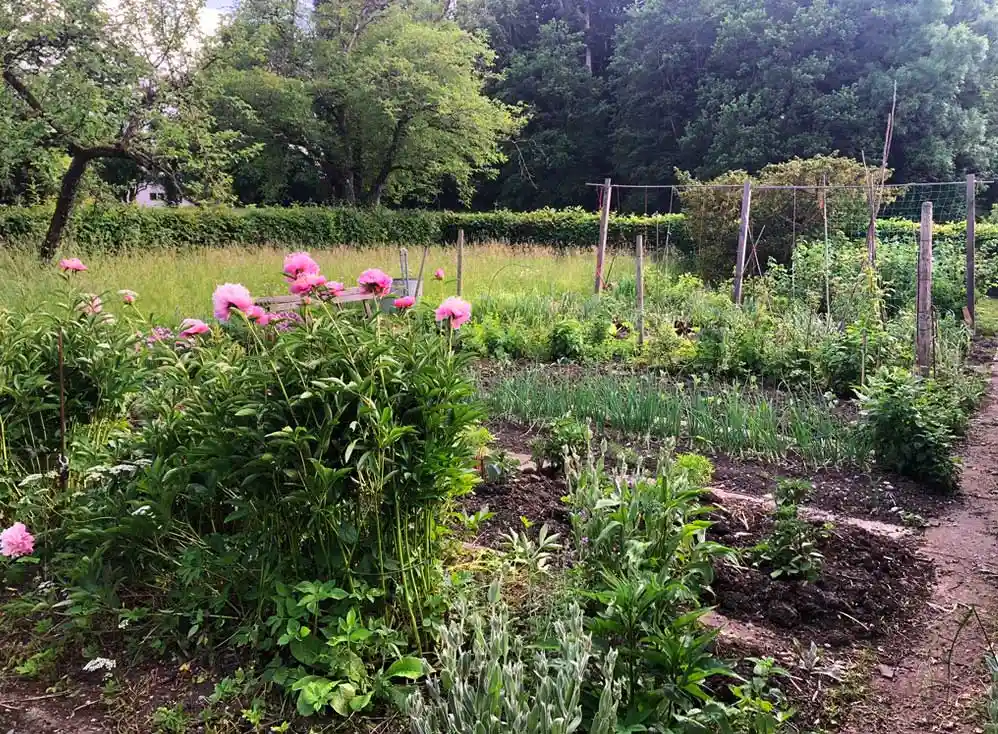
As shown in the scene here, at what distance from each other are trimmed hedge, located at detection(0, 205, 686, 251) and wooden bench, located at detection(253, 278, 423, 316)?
5.52m

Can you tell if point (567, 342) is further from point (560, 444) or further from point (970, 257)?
point (970, 257)

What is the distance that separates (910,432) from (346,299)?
4314mm

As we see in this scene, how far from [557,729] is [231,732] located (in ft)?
2.89

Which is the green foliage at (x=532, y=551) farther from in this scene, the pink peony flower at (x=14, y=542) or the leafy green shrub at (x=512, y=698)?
the pink peony flower at (x=14, y=542)

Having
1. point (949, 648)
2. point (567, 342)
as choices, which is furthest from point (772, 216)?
point (949, 648)

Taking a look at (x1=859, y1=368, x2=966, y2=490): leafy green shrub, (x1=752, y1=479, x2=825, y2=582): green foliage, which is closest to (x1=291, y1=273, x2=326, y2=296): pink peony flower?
(x1=752, y1=479, x2=825, y2=582): green foliage

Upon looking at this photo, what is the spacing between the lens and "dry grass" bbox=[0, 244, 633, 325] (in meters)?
7.02

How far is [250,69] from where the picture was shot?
2100cm

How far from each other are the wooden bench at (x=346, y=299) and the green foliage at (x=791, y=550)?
1.49 metres

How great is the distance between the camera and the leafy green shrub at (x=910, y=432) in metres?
3.34

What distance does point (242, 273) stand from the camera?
9586 millimetres

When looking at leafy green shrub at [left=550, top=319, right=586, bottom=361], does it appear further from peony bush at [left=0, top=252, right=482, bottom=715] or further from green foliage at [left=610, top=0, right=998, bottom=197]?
green foliage at [left=610, top=0, right=998, bottom=197]

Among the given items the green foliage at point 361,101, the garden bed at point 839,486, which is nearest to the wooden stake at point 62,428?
the garden bed at point 839,486

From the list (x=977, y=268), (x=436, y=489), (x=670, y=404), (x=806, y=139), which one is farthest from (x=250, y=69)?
(x=436, y=489)
